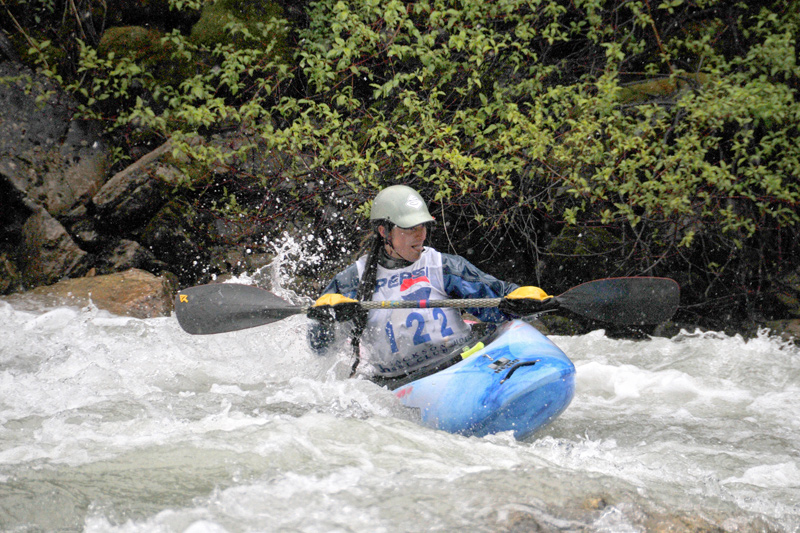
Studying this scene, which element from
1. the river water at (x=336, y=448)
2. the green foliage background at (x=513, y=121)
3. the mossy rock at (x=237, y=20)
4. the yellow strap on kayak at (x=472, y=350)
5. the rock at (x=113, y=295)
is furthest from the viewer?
the mossy rock at (x=237, y=20)

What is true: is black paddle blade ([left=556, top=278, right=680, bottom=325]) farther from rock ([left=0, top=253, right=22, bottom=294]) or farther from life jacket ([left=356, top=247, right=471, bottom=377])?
rock ([left=0, top=253, right=22, bottom=294])

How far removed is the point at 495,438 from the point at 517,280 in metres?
3.45

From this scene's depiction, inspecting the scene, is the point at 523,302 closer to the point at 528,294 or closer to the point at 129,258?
the point at 528,294

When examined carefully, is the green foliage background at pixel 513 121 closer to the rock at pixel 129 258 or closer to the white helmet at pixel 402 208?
the rock at pixel 129 258

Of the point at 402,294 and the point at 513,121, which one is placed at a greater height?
the point at 513,121

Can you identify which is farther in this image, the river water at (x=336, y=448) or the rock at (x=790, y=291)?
the rock at (x=790, y=291)

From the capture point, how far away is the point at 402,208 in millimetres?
3172

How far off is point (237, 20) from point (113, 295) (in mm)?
2880

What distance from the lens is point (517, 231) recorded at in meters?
5.96

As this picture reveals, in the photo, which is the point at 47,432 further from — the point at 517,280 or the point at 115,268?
the point at 517,280

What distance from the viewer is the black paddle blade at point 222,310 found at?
3.38 metres

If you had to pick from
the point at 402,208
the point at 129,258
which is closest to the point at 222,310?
the point at 402,208

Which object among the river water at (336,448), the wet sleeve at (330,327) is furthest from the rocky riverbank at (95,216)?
the wet sleeve at (330,327)

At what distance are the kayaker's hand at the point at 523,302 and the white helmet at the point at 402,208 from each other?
53 cm
